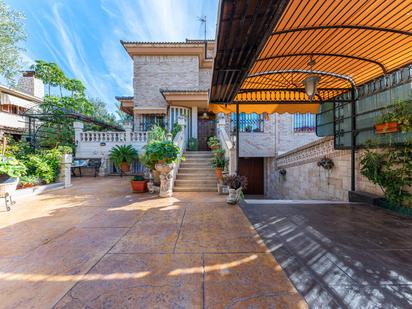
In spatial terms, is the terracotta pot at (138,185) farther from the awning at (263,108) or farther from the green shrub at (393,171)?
the green shrub at (393,171)

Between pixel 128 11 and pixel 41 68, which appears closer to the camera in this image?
pixel 41 68

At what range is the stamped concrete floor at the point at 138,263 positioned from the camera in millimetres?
1682

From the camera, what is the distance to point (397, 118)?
3629mm

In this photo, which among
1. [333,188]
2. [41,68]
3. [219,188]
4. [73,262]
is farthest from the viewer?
[41,68]

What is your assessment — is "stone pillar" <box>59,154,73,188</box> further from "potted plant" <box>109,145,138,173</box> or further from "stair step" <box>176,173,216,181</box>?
"stair step" <box>176,173,216,181</box>

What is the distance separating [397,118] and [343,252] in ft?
9.66

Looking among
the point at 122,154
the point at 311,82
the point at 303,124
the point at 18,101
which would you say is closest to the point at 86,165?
the point at 122,154

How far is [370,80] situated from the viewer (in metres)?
4.61

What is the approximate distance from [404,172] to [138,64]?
13599 mm

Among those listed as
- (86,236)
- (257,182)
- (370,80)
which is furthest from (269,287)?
(257,182)

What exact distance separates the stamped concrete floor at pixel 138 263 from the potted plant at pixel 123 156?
243 inches

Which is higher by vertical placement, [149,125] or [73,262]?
[149,125]

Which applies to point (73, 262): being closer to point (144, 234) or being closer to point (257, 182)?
point (144, 234)

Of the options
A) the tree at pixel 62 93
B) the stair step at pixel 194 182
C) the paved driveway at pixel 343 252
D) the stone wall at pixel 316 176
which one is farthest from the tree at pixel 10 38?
the stone wall at pixel 316 176
